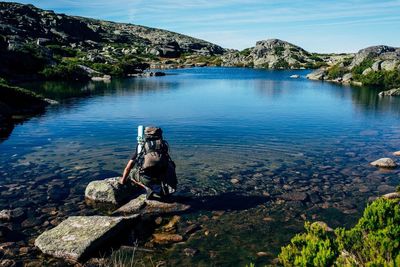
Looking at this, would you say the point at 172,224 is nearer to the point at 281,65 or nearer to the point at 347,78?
the point at 347,78

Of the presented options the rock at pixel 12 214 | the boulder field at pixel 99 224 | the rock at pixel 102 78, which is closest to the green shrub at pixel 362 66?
the rock at pixel 102 78

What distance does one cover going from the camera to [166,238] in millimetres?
12688

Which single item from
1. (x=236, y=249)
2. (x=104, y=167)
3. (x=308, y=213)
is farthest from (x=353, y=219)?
(x=104, y=167)

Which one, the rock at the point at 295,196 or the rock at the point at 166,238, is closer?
the rock at the point at 166,238

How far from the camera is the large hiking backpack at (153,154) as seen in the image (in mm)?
14727

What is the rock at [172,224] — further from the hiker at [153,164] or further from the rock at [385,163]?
the rock at [385,163]

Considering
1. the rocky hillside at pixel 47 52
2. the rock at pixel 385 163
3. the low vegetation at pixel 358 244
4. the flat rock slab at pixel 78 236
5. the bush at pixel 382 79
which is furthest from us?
the rocky hillside at pixel 47 52

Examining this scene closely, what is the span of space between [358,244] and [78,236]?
793 centimetres

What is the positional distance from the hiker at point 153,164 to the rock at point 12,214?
4.03 m

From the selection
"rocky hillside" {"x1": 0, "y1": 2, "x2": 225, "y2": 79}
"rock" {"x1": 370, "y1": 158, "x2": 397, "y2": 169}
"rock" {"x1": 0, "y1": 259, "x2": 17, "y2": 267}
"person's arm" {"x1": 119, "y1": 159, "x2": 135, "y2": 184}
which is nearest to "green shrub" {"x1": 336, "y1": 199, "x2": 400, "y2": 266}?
"person's arm" {"x1": 119, "y1": 159, "x2": 135, "y2": 184}

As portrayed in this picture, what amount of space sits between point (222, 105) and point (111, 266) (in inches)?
1533

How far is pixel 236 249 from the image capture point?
12109mm

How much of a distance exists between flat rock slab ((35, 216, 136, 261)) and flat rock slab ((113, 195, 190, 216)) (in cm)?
168

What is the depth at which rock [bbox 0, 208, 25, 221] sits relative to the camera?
1408 cm
